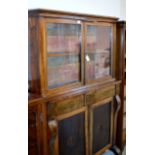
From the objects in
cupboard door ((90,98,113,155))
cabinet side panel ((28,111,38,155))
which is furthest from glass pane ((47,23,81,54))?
cupboard door ((90,98,113,155))

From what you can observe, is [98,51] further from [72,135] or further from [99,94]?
[72,135]

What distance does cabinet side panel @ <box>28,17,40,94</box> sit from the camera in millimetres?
1666

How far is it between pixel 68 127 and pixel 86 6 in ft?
5.20

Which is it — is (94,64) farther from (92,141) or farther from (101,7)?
(101,7)

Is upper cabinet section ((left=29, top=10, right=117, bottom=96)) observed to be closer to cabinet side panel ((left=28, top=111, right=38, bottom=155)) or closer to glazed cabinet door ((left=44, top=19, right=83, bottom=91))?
glazed cabinet door ((left=44, top=19, right=83, bottom=91))

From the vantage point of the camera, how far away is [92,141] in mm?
2328

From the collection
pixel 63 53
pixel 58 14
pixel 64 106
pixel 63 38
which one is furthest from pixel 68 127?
pixel 58 14

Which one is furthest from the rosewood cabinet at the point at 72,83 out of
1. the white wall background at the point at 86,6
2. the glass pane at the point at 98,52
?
the white wall background at the point at 86,6

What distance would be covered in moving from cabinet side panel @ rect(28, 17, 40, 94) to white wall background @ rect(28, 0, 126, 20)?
0.41 meters

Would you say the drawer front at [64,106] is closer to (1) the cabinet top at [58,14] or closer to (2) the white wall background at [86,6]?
(1) the cabinet top at [58,14]

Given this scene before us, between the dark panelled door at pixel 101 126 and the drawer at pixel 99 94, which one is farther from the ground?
the drawer at pixel 99 94

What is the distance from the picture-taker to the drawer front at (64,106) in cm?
177
